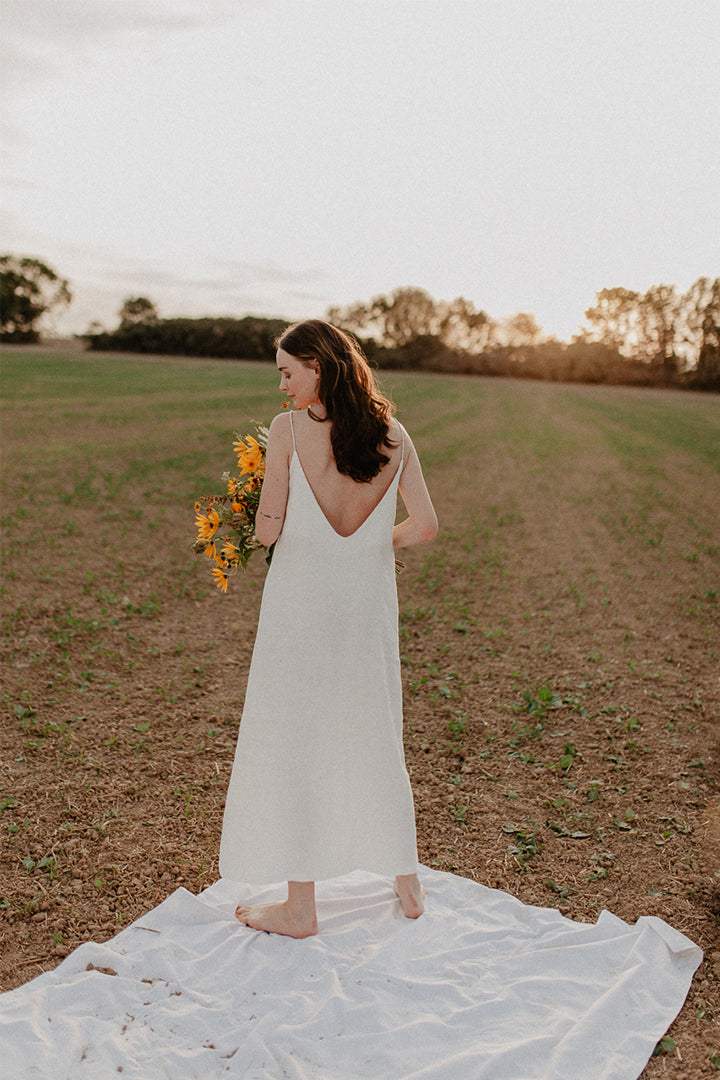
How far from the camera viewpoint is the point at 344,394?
9.81 ft

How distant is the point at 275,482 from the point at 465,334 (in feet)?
256

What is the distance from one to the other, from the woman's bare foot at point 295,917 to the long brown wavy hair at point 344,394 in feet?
6.19

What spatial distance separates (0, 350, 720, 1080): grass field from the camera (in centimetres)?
394

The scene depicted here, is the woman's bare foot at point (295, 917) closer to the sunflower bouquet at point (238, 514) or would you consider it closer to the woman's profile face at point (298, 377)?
→ the sunflower bouquet at point (238, 514)

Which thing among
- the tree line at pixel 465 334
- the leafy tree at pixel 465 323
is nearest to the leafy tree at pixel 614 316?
the tree line at pixel 465 334

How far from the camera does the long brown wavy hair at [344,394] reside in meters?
2.98

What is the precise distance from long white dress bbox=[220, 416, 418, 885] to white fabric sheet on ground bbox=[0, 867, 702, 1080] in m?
0.40

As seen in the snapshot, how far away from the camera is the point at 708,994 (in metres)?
3.18

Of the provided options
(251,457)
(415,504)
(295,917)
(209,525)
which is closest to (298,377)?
(251,457)

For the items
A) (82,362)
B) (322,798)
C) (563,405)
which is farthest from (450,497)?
(82,362)

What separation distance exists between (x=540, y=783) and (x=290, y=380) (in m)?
3.41

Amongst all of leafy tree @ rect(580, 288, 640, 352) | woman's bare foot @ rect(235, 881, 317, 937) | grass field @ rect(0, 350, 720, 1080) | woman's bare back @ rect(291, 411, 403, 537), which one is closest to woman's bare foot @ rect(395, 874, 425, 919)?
woman's bare foot @ rect(235, 881, 317, 937)

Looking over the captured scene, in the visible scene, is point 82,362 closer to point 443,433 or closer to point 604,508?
Result: point 443,433

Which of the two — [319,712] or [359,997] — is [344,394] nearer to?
[319,712]
